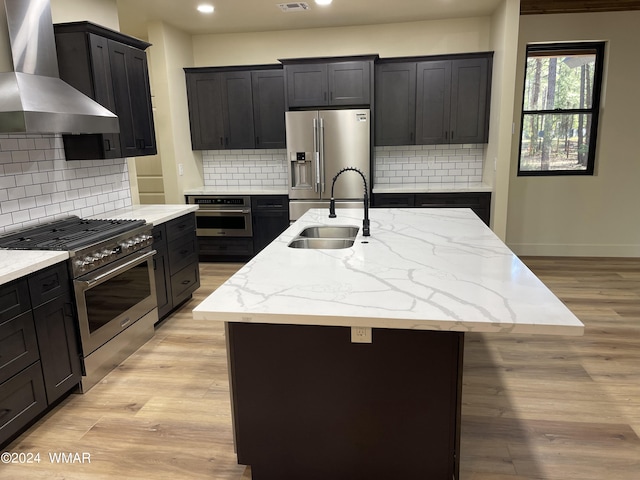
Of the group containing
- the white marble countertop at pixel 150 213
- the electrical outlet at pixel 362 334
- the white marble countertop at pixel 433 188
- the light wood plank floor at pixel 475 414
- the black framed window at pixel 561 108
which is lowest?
the light wood plank floor at pixel 475 414

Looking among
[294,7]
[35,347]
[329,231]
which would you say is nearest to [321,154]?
[294,7]

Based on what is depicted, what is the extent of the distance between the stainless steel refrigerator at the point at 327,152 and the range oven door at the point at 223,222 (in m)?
0.69

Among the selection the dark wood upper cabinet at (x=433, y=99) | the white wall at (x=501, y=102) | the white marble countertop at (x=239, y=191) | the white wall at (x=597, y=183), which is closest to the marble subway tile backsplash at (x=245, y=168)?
the white marble countertop at (x=239, y=191)

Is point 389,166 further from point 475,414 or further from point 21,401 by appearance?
point 21,401

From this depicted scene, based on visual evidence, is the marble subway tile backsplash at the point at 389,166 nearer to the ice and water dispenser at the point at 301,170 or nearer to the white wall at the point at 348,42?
the ice and water dispenser at the point at 301,170

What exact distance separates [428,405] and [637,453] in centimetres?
119

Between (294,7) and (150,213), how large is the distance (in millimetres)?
2454

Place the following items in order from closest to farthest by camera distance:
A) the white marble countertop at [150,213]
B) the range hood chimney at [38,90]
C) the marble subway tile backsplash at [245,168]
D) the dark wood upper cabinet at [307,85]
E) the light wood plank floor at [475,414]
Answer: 1. the light wood plank floor at [475,414]
2. the range hood chimney at [38,90]
3. the white marble countertop at [150,213]
4. the dark wood upper cabinet at [307,85]
5. the marble subway tile backsplash at [245,168]

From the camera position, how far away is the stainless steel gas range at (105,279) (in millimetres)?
2641

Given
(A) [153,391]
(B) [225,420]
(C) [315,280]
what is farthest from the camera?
(A) [153,391]

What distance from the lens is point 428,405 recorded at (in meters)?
1.70

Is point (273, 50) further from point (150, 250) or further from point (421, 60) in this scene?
point (150, 250)

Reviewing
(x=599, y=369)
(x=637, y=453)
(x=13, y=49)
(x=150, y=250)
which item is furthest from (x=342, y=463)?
(x=13, y=49)

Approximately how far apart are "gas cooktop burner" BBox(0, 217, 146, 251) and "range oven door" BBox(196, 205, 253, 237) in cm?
208
